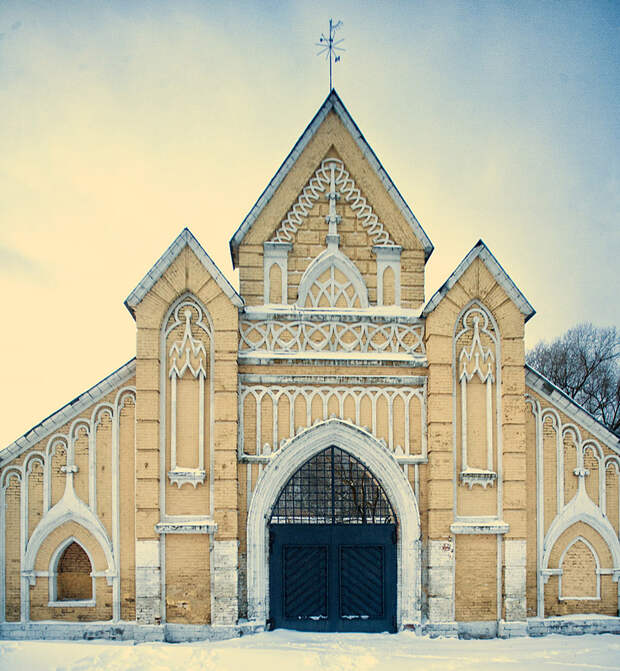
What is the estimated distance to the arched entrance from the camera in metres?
11.0

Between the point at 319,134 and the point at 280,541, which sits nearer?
the point at 280,541

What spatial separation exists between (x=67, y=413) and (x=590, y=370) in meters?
29.4

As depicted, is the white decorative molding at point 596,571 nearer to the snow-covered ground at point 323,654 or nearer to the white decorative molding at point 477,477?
the snow-covered ground at point 323,654

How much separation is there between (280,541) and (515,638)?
446 centimetres

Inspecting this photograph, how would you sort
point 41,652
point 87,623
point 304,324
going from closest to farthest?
point 41,652
point 87,623
point 304,324

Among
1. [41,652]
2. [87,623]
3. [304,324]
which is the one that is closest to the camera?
[41,652]

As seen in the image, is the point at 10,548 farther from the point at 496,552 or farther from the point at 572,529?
the point at 572,529

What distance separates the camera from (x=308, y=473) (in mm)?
11383

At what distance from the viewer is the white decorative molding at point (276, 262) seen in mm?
11711

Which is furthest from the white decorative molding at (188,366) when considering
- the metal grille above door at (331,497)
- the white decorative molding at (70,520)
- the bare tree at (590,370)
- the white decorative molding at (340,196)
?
the bare tree at (590,370)

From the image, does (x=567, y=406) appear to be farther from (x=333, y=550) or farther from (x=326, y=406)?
(x=333, y=550)

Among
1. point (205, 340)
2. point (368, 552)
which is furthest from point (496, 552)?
point (205, 340)

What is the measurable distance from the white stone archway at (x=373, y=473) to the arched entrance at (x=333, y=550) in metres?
0.19

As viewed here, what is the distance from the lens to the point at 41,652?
9750mm
